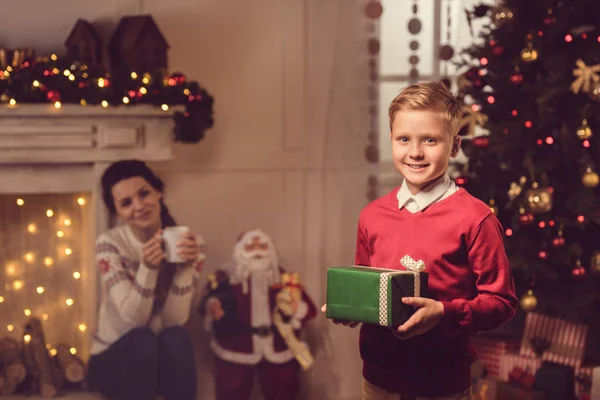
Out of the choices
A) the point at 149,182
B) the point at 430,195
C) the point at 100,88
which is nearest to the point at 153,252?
the point at 149,182

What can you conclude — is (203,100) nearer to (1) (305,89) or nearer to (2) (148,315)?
(1) (305,89)

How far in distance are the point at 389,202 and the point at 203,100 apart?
2.34 m

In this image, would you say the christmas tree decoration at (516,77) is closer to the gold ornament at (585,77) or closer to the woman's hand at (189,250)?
the gold ornament at (585,77)

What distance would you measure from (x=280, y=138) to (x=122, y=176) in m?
0.92

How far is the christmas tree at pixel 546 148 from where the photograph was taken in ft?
11.8

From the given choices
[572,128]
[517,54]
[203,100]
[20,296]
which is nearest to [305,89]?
[203,100]

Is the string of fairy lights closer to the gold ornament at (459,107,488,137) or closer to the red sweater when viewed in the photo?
the gold ornament at (459,107,488,137)

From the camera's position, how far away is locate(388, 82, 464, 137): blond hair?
4.99 ft

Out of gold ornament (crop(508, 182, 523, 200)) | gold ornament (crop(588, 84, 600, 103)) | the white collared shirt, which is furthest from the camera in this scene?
gold ornament (crop(508, 182, 523, 200))

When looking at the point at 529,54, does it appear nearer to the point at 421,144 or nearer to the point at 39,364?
the point at 421,144

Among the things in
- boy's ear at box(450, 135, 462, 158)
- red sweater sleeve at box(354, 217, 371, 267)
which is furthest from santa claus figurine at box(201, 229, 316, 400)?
boy's ear at box(450, 135, 462, 158)

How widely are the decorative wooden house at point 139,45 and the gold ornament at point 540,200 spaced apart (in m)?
1.68

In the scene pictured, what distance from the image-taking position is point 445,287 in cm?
153

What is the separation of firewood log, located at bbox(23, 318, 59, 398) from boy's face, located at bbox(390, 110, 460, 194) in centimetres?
272
